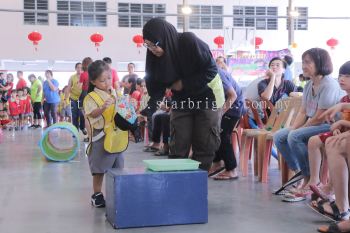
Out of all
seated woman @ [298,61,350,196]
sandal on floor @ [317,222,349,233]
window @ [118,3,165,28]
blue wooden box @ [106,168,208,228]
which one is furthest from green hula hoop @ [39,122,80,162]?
window @ [118,3,165,28]

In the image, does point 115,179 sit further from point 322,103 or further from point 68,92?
point 68,92

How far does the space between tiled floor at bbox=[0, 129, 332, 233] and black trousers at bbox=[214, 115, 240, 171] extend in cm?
18

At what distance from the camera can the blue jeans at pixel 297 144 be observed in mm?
3455

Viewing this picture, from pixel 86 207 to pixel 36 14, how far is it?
14.6 meters

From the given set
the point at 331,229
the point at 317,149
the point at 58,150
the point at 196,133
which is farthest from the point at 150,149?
the point at 331,229

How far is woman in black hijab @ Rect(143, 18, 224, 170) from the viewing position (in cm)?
293

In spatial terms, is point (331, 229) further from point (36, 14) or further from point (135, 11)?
point (36, 14)

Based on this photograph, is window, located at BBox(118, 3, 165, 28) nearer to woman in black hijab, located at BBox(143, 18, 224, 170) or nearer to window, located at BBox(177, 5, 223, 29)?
window, located at BBox(177, 5, 223, 29)

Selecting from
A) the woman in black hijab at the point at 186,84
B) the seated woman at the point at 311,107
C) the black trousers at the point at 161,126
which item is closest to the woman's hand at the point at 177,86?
the woman in black hijab at the point at 186,84

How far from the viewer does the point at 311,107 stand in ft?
11.7

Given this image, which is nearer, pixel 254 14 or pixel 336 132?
pixel 336 132

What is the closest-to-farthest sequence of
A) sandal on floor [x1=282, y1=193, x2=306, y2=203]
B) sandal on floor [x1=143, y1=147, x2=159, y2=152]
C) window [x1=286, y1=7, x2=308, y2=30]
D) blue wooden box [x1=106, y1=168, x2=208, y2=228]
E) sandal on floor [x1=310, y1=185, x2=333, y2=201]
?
blue wooden box [x1=106, y1=168, x2=208, y2=228] < sandal on floor [x1=310, y1=185, x2=333, y2=201] < sandal on floor [x1=282, y1=193, x2=306, y2=203] < sandal on floor [x1=143, y1=147, x2=159, y2=152] < window [x1=286, y1=7, x2=308, y2=30]

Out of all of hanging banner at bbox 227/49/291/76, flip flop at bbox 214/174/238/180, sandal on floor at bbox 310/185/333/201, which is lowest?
flip flop at bbox 214/174/238/180

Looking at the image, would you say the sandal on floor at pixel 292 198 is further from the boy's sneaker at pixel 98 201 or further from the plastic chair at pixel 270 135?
the boy's sneaker at pixel 98 201
